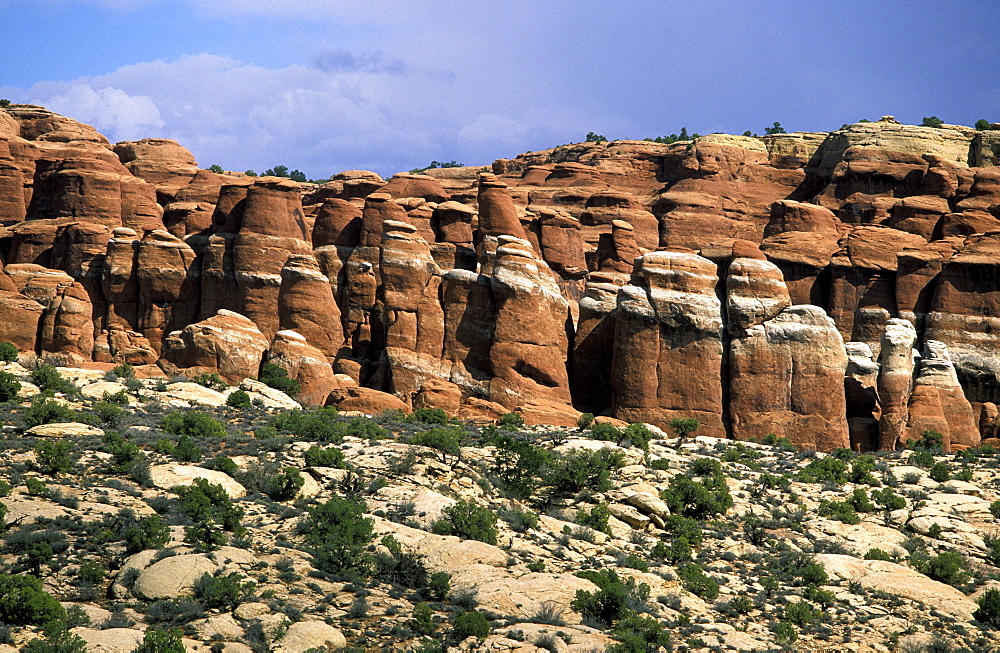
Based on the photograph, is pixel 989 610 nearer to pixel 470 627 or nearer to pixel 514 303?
pixel 470 627

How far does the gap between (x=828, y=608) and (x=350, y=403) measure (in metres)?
27.1

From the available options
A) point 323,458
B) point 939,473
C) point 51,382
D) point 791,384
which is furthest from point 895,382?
point 51,382

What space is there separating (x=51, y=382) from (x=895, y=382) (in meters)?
42.5

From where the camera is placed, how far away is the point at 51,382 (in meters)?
46.3

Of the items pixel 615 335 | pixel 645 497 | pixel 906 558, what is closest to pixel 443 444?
pixel 645 497

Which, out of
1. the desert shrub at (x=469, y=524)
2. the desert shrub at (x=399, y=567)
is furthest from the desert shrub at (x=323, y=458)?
the desert shrub at (x=399, y=567)

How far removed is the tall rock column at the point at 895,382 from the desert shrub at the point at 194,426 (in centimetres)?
3506

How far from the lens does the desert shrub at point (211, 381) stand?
5178cm

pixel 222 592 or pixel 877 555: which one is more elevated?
pixel 222 592

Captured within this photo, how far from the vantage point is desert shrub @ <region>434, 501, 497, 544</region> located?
33594mm

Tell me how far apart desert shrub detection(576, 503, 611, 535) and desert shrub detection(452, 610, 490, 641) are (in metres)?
9.76

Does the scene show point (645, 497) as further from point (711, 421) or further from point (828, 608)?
point (711, 421)

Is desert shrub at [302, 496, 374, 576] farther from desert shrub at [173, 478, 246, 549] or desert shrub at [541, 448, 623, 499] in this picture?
desert shrub at [541, 448, 623, 499]

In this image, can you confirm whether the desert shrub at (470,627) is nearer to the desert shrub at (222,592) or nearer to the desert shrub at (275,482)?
the desert shrub at (222,592)
